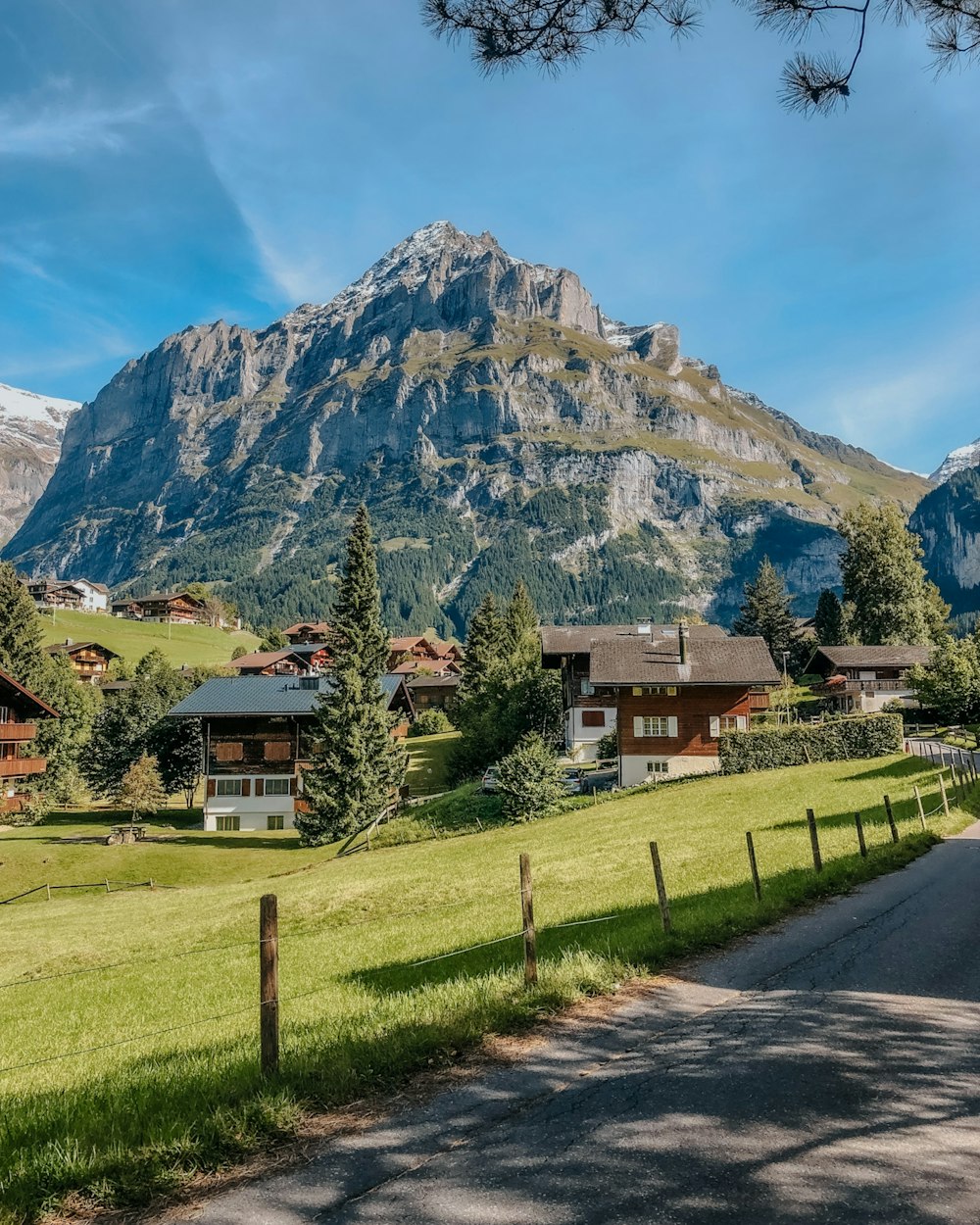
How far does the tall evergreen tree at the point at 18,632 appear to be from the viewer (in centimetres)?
8638

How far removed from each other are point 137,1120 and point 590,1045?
454 cm

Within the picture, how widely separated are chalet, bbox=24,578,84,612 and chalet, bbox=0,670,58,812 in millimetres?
138258

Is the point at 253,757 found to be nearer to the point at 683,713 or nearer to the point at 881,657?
the point at 683,713

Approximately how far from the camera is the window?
168 ft

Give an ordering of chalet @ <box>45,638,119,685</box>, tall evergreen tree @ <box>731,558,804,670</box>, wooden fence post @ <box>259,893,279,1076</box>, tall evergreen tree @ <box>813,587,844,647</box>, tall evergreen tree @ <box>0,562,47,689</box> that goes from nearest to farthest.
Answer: wooden fence post @ <box>259,893,279,1076</box> → tall evergreen tree @ <box>0,562,47,689</box> → tall evergreen tree @ <box>813,587,844,647</box> → tall evergreen tree @ <box>731,558,804,670</box> → chalet @ <box>45,638,119,685</box>

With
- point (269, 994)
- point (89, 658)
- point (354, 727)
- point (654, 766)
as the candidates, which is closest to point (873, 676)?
point (654, 766)

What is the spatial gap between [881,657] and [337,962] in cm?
8836

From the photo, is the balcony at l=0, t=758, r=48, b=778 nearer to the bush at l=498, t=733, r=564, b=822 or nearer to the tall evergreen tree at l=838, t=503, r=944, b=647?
the bush at l=498, t=733, r=564, b=822

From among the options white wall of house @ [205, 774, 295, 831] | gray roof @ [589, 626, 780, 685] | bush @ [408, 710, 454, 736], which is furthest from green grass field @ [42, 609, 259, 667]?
gray roof @ [589, 626, 780, 685]

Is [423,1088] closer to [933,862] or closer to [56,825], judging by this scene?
[933,862]

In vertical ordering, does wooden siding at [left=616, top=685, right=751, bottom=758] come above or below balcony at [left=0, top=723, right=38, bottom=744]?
below

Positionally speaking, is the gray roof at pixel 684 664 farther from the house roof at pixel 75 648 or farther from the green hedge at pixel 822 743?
the house roof at pixel 75 648

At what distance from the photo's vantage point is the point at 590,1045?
27.0 ft

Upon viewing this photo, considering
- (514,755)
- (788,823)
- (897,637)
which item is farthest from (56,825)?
(897,637)
